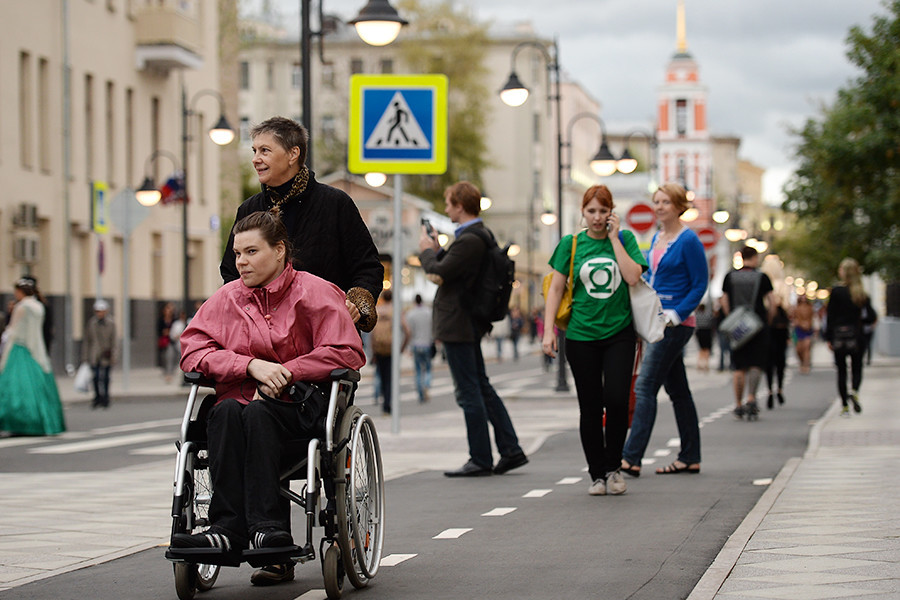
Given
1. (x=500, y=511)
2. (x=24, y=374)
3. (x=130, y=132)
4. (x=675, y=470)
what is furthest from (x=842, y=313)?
(x=130, y=132)

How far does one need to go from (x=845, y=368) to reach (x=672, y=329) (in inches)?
336

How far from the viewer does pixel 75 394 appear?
97.3ft

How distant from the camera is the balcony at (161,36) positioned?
4406 cm

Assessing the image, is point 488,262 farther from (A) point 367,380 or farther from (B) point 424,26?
(B) point 424,26

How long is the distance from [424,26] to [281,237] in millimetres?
85388

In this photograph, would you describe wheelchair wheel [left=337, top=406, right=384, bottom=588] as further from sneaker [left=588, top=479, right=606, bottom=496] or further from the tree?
the tree

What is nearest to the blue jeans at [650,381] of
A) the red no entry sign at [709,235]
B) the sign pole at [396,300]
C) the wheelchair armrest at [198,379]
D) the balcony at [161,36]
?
the sign pole at [396,300]

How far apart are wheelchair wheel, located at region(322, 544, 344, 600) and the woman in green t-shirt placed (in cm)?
393

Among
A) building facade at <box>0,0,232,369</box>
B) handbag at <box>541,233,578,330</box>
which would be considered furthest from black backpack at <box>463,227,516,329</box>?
building facade at <box>0,0,232,369</box>

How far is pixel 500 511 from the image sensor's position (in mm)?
9203

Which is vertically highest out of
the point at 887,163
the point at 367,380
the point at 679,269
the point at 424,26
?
the point at 424,26

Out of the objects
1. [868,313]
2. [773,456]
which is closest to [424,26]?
[868,313]

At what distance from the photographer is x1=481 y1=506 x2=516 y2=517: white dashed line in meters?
9.02

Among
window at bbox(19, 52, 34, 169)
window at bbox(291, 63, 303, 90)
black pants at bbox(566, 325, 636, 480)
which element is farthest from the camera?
window at bbox(291, 63, 303, 90)
